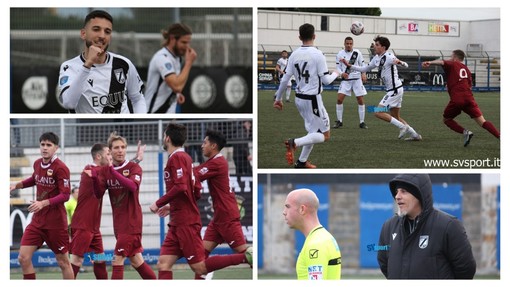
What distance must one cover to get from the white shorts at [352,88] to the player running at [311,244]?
6.10 meters

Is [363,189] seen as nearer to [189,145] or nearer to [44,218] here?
[189,145]

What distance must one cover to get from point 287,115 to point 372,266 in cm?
694

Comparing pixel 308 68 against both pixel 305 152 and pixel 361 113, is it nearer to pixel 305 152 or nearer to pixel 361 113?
pixel 305 152

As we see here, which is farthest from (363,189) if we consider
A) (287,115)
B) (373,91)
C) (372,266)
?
(287,115)

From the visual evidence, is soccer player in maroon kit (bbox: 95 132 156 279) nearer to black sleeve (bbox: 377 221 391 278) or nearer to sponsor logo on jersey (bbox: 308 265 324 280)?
black sleeve (bbox: 377 221 391 278)

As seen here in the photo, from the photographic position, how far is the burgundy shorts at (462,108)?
11.5 m

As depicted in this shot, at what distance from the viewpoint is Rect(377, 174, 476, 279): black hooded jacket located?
297 inches

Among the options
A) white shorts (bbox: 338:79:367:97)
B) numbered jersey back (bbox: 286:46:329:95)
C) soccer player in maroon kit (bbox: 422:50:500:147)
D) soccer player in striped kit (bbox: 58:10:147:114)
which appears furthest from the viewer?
white shorts (bbox: 338:79:367:97)

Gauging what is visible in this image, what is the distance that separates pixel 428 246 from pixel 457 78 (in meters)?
4.58

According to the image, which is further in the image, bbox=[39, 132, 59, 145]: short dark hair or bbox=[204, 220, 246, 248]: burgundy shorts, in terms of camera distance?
bbox=[204, 220, 246, 248]: burgundy shorts

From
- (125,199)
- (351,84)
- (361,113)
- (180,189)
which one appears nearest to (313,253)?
(180,189)

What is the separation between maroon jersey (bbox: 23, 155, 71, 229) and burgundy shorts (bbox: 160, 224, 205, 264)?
1.23m

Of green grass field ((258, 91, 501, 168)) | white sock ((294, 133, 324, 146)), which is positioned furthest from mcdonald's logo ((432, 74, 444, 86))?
white sock ((294, 133, 324, 146))

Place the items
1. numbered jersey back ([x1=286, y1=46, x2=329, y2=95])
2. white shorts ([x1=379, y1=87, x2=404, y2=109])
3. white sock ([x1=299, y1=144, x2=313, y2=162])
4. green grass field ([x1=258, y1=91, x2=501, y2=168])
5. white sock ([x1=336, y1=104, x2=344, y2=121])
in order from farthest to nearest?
white sock ([x1=336, y1=104, x2=344, y2=121]), white shorts ([x1=379, y1=87, x2=404, y2=109]), green grass field ([x1=258, y1=91, x2=501, y2=168]), white sock ([x1=299, y1=144, x2=313, y2=162]), numbered jersey back ([x1=286, y1=46, x2=329, y2=95])
